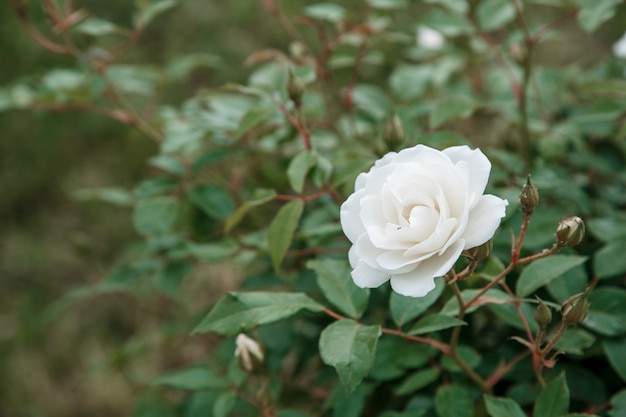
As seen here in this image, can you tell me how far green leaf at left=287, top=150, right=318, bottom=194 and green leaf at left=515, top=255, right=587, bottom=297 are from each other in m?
0.27

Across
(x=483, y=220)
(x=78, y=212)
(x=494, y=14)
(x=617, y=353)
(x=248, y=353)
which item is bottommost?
(x=78, y=212)

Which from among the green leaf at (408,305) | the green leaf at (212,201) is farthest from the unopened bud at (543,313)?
the green leaf at (212,201)

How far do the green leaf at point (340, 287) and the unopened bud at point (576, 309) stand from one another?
202mm

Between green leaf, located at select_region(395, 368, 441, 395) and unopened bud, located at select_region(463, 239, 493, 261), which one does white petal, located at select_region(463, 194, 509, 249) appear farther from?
green leaf, located at select_region(395, 368, 441, 395)

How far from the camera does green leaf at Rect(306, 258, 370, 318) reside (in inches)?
28.3

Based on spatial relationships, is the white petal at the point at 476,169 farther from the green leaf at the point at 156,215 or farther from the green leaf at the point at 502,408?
the green leaf at the point at 156,215

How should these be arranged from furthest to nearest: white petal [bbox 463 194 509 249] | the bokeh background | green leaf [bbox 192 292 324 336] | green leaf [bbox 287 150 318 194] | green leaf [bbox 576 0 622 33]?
the bokeh background, green leaf [bbox 576 0 622 33], green leaf [bbox 287 150 318 194], green leaf [bbox 192 292 324 336], white petal [bbox 463 194 509 249]

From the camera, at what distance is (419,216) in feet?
1.82

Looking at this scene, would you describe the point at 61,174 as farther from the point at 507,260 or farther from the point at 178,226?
the point at 507,260

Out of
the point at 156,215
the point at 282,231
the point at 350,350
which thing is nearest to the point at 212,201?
the point at 156,215

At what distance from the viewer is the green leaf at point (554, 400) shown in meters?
0.67

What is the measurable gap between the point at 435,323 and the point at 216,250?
39 cm

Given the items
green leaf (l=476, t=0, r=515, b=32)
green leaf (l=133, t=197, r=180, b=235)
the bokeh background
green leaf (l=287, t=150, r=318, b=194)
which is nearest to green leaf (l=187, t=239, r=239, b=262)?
green leaf (l=133, t=197, r=180, b=235)

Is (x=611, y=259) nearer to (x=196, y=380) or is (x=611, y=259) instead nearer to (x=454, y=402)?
(x=454, y=402)
